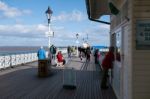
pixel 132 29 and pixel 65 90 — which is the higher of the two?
pixel 132 29

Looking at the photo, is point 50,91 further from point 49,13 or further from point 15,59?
point 15,59

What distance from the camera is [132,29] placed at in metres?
8.12

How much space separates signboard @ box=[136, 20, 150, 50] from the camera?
26.2ft

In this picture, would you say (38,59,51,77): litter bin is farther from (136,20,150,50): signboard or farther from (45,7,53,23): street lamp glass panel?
(136,20,150,50): signboard

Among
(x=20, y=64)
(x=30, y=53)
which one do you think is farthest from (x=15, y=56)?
(x=30, y=53)

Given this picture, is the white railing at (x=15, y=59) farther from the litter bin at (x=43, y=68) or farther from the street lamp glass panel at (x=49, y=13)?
the litter bin at (x=43, y=68)

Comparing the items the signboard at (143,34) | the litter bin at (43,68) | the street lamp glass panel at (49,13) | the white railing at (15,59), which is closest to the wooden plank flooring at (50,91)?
the litter bin at (43,68)

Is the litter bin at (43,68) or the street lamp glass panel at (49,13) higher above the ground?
the street lamp glass panel at (49,13)

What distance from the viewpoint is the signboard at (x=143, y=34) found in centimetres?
800

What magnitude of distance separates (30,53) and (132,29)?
27640mm

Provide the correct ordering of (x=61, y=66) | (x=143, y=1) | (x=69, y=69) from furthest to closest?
(x=61, y=66), (x=69, y=69), (x=143, y=1)

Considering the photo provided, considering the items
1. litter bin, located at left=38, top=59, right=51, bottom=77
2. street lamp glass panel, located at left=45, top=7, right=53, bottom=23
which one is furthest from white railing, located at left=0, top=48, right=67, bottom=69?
litter bin, located at left=38, top=59, right=51, bottom=77

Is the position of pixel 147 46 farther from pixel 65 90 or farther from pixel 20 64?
pixel 20 64

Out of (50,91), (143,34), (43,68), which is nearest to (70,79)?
(50,91)
